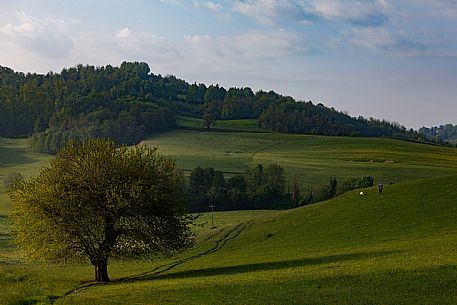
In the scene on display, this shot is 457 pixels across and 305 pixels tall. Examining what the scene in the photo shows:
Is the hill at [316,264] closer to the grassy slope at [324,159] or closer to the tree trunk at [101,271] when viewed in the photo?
the tree trunk at [101,271]

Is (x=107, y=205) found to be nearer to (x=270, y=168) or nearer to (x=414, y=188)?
(x=414, y=188)

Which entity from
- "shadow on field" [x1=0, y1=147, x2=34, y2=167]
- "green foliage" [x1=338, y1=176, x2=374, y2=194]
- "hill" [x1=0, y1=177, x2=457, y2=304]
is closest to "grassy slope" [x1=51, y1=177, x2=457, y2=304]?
"hill" [x1=0, y1=177, x2=457, y2=304]

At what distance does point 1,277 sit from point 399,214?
36.9 meters

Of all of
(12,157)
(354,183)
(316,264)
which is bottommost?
(316,264)

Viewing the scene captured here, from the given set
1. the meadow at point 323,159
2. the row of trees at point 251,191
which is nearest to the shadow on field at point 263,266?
the row of trees at point 251,191

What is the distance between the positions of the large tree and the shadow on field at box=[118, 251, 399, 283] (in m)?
3.00

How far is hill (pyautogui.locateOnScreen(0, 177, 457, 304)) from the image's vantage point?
27859 mm

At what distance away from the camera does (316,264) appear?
38.5 meters

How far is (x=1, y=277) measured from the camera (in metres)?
44.2

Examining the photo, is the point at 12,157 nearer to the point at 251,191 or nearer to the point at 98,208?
the point at 251,191

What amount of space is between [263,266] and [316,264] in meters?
4.31

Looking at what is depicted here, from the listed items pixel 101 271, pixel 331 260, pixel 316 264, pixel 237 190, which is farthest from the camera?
Result: pixel 237 190

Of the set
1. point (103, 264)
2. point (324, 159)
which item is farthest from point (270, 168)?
point (103, 264)

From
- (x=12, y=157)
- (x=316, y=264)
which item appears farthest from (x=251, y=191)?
(x=316, y=264)
